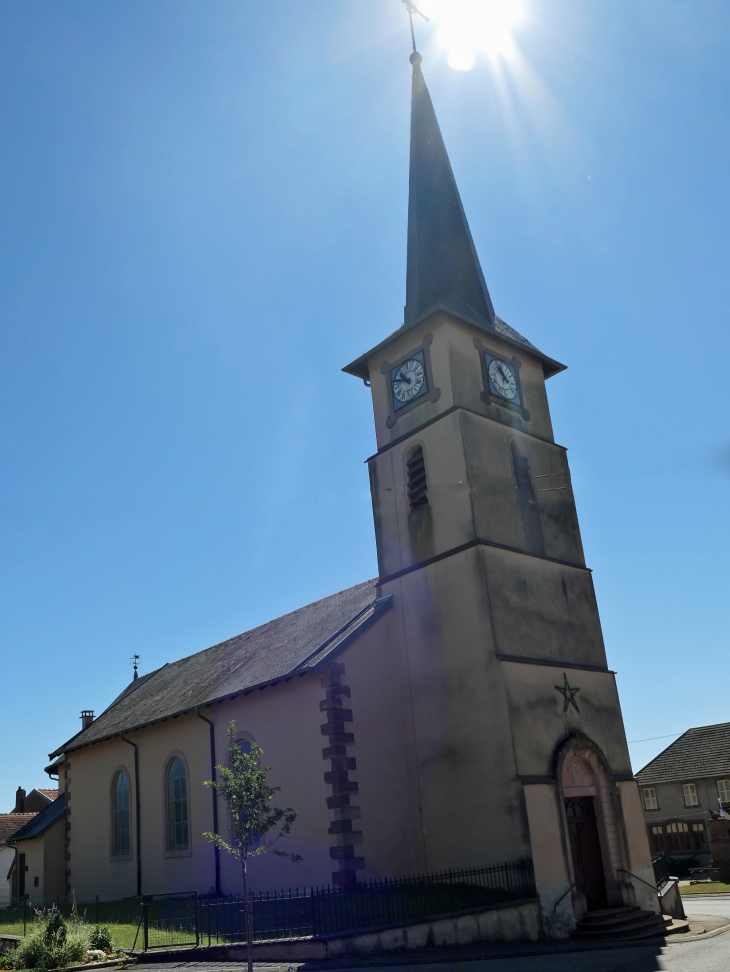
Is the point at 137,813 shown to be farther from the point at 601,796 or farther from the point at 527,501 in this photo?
the point at 527,501

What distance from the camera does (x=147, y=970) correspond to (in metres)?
13.0

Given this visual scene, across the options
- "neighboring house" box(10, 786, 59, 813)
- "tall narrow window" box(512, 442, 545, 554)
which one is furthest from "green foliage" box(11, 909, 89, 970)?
"neighboring house" box(10, 786, 59, 813)

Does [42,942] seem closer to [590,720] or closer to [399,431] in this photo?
[590,720]

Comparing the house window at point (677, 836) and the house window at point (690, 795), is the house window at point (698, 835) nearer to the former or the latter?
the house window at point (677, 836)

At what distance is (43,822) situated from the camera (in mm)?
31844

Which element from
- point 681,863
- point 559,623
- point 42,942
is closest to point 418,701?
point 559,623

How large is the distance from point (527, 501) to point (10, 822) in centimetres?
3827

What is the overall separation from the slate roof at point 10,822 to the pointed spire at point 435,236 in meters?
35.6

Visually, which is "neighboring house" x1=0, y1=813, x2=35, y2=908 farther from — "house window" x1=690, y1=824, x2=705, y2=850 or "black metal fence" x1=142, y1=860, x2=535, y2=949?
"house window" x1=690, y1=824, x2=705, y2=850

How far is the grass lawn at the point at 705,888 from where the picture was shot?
92.1 ft

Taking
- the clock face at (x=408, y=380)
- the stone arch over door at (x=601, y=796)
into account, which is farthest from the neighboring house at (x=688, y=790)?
the clock face at (x=408, y=380)

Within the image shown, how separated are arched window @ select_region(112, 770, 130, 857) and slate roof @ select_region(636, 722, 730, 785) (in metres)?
28.7

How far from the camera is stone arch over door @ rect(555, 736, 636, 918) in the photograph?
17.4m

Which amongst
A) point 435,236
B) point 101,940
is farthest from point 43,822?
point 435,236
